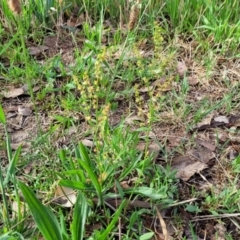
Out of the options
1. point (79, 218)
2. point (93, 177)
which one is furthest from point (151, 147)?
point (79, 218)

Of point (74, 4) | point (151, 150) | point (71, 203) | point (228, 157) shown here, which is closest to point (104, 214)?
point (71, 203)

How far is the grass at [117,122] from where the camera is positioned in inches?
56.5

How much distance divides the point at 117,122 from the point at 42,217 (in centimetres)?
75

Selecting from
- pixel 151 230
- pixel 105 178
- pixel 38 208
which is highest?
pixel 38 208

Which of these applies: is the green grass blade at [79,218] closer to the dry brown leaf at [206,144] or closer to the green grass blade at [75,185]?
the green grass blade at [75,185]

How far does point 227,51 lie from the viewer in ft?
7.34

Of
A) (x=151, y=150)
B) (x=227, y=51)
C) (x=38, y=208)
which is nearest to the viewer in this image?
(x=38, y=208)

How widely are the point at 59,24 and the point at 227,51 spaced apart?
0.87m

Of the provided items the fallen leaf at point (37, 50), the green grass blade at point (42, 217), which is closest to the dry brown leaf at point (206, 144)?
the green grass blade at point (42, 217)

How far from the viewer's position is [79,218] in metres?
1.26

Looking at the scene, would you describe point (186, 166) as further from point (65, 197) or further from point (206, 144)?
point (65, 197)

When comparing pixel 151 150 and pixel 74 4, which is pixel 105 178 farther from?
pixel 74 4

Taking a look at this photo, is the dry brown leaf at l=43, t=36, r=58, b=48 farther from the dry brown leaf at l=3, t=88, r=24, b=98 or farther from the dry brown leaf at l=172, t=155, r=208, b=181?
the dry brown leaf at l=172, t=155, r=208, b=181

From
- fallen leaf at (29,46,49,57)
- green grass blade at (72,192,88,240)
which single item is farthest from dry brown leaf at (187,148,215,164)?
fallen leaf at (29,46,49,57)
